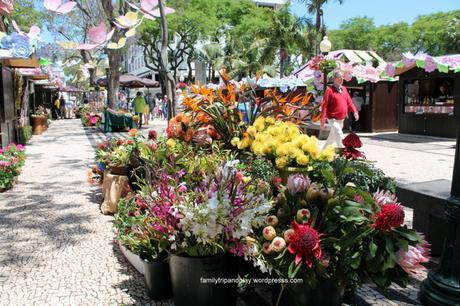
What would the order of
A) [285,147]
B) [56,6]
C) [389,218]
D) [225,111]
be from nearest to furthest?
1. [389,218]
2. [56,6]
3. [285,147]
4. [225,111]

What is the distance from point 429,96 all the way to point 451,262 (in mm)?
13444

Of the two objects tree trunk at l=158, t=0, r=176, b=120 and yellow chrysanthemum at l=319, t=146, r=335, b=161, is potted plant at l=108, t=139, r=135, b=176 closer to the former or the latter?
tree trunk at l=158, t=0, r=176, b=120

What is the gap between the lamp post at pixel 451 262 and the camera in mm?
2447

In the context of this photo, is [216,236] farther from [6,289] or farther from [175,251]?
[6,289]

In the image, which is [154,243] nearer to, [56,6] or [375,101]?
[56,6]

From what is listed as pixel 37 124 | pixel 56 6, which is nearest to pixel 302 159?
pixel 56 6

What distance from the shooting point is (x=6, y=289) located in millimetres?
3207

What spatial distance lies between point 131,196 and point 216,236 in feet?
5.45

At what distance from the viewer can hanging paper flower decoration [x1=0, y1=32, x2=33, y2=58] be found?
7.07 meters

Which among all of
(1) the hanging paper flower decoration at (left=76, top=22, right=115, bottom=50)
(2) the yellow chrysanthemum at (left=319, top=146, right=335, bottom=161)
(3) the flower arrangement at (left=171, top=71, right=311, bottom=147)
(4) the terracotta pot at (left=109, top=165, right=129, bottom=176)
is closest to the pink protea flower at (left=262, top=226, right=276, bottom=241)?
(2) the yellow chrysanthemum at (left=319, top=146, right=335, bottom=161)

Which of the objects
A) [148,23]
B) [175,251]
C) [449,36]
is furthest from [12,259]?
[449,36]

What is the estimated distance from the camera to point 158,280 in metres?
2.94

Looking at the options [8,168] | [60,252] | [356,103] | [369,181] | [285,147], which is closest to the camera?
[369,181]

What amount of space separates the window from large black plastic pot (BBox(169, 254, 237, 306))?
42.7ft
